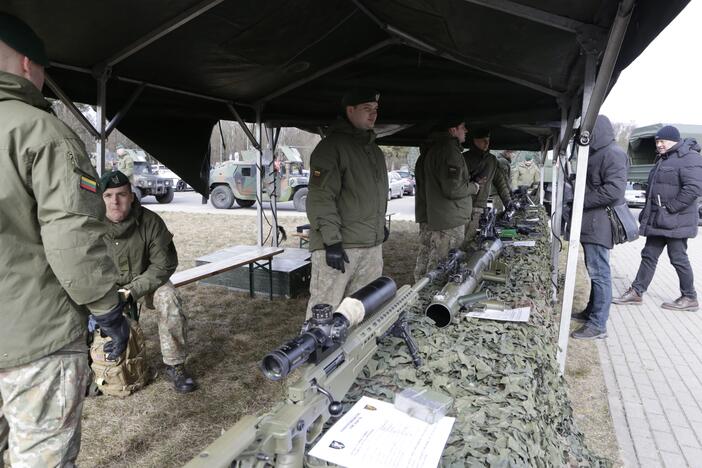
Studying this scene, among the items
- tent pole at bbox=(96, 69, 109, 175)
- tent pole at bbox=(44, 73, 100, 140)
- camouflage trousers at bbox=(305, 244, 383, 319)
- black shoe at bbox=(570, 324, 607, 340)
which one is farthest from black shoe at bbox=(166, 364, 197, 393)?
black shoe at bbox=(570, 324, 607, 340)

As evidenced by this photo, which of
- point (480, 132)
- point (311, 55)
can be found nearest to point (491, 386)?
point (311, 55)

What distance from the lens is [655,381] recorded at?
151 inches

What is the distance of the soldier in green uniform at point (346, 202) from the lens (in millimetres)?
3312

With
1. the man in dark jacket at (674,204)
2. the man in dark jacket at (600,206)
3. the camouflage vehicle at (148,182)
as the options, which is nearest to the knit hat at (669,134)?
the man in dark jacket at (674,204)

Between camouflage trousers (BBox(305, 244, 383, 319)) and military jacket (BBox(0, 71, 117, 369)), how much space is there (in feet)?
6.23

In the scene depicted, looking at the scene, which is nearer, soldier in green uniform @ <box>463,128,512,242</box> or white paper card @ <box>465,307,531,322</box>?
white paper card @ <box>465,307,531,322</box>

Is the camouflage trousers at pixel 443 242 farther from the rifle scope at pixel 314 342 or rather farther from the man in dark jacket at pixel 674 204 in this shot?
the rifle scope at pixel 314 342

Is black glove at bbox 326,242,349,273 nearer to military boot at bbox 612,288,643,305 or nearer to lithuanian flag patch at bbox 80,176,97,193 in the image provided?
lithuanian flag patch at bbox 80,176,97,193

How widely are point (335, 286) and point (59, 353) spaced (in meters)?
2.04

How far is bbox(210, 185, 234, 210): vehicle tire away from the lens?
57.8 ft

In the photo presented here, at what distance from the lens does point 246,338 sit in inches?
182

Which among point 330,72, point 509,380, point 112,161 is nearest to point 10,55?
point 509,380

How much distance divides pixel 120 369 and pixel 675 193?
6288 mm

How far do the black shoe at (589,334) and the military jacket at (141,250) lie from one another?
421cm
